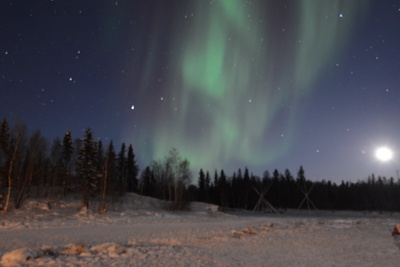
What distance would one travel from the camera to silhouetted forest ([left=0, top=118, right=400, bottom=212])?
119 feet

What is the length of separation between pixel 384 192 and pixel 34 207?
121m

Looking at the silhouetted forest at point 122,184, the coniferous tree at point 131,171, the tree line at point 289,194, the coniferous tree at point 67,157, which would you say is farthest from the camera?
the tree line at point 289,194

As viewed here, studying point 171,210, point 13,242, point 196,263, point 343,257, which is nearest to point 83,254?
point 196,263

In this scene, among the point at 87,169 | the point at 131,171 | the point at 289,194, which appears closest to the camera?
the point at 87,169

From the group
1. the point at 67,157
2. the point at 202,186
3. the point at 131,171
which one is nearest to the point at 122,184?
the point at 67,157

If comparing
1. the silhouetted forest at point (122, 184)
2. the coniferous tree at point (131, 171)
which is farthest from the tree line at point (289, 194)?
the coniferous tree at point (131, 171)

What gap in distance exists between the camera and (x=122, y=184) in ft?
185

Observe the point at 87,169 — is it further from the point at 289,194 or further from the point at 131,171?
the point at 289,194

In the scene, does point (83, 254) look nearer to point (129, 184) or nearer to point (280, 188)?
point (129, 184)

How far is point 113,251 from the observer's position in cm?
1082

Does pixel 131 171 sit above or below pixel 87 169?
above

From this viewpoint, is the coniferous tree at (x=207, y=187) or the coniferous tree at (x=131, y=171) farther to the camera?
the coniferous tree at (x=207, y=187)

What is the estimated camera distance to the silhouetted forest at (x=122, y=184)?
119 feet

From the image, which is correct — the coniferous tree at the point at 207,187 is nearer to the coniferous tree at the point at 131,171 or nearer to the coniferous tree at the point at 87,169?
the coniferous tree at the point at 131,171
